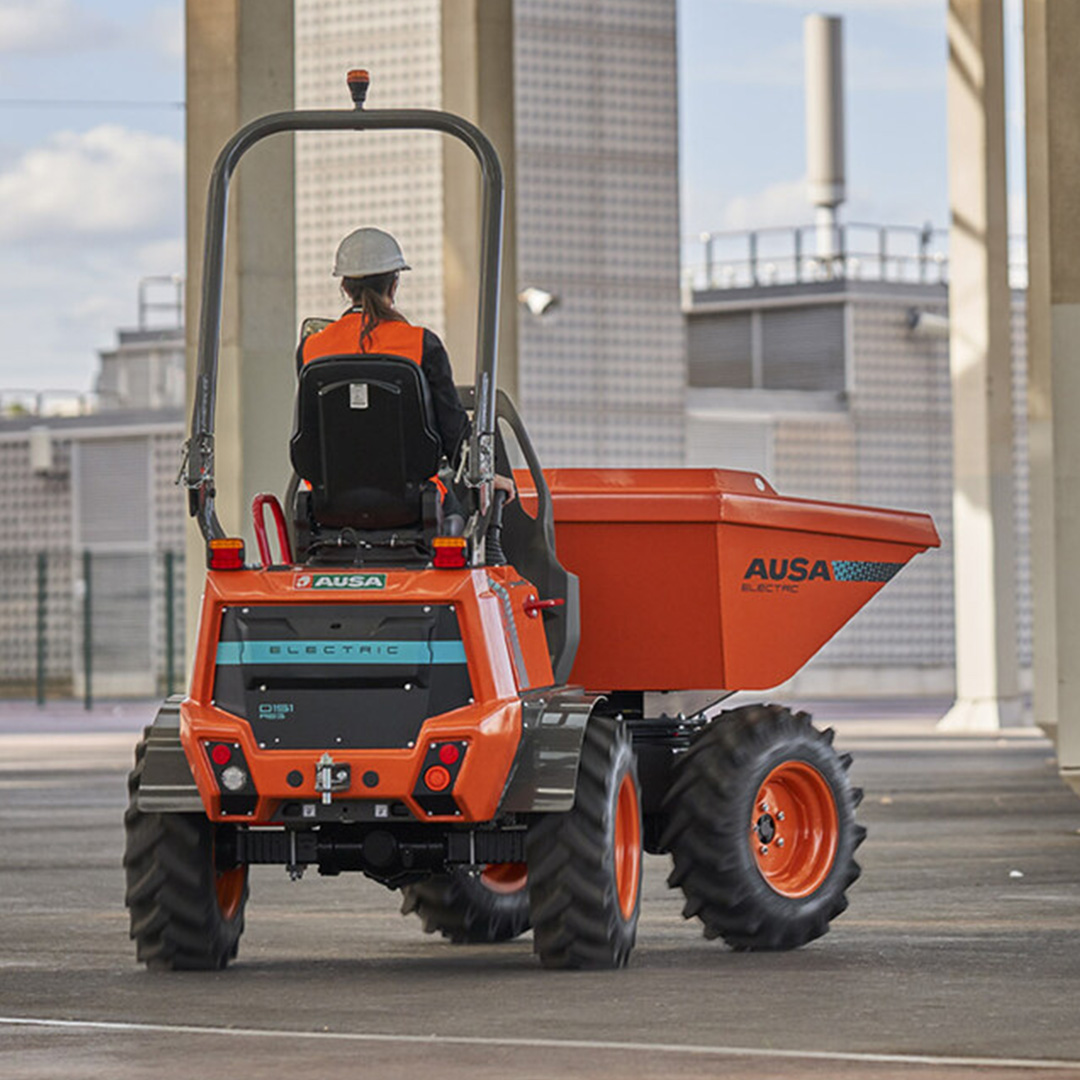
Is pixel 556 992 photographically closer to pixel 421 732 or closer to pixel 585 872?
pixel 585 872

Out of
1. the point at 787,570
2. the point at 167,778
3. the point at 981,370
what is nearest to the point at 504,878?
the point at 787,570

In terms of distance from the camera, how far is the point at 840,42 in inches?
2272

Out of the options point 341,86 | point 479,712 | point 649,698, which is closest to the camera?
point 479,712

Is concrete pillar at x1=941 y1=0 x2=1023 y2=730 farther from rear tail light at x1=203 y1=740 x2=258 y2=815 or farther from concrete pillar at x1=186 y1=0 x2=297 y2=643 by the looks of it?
rear tail light at x1=203 y1=740 x2=258 y2=815

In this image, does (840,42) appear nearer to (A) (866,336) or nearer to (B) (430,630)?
(A) (866,336)

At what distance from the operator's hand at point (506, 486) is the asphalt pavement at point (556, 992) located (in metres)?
1.58

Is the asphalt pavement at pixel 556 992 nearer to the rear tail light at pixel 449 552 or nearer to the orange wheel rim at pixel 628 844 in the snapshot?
the orange wheel rim at pixel 628 844

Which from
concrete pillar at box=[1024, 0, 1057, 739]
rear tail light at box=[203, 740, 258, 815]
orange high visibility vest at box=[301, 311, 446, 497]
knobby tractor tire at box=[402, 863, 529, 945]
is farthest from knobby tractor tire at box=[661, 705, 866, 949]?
concrete pillar at box=[1024, 0, 1057, 739]

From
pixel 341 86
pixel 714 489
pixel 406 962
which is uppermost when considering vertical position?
pixel 341 86

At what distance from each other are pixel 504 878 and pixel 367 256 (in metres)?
2.94

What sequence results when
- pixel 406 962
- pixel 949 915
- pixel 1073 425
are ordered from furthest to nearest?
pixel 1073 425 → pixel 949 915 → pixel 406 962

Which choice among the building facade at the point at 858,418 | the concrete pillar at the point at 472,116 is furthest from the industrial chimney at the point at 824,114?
the concrete pillar at the point at 472,116

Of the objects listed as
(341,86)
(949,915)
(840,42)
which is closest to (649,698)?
(949,915)

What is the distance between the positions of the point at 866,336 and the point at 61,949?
44.4m
